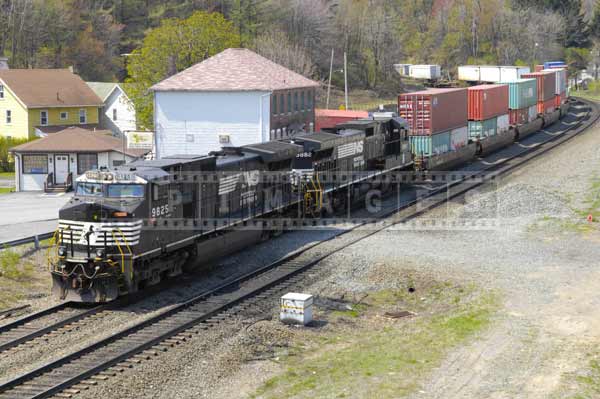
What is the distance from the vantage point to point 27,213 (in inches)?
1293

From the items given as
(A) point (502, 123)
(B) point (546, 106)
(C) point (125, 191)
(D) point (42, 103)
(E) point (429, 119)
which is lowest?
(C) point (125, 191)

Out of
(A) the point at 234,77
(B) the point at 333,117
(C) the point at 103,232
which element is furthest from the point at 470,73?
(C) the point at 103,232

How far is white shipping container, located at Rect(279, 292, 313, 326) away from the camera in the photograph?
17641mm

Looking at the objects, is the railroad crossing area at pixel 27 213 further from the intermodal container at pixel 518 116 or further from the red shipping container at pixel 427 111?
the intermodal container at pixel 518 116

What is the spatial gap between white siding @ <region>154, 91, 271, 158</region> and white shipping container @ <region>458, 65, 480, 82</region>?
178 ft

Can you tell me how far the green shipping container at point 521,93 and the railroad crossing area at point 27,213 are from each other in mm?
29175

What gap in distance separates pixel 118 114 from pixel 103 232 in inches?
2109

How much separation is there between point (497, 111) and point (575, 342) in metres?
35.7

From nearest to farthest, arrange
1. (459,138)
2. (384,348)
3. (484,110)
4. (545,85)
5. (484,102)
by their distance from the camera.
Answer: (384,348), (459,138), (484,102), (484,110), (545,85)

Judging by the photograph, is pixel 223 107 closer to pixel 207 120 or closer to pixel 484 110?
pixel 207 120

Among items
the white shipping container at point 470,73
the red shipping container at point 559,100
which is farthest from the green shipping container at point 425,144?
the white shipping container at point 470,73

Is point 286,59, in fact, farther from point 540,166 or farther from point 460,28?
point 460,28

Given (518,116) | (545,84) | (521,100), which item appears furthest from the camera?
(545,84)

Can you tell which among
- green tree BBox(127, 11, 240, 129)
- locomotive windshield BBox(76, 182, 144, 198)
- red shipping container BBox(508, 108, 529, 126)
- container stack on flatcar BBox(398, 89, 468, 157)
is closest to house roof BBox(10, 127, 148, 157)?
green tree BBox(127, 11, 240, 129)
